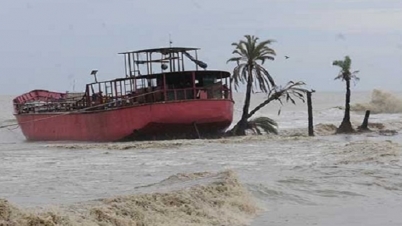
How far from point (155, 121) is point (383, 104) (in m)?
43.5

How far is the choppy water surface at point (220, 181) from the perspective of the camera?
1159cm

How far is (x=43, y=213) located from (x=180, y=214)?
2543 millimetres

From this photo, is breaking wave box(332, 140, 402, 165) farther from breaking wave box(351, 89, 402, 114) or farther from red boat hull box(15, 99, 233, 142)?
breaking wave box(351, 89, 402, 114)

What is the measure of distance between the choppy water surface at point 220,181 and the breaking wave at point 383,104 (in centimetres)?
4288

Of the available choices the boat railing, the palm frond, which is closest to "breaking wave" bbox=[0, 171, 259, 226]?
the boat railing

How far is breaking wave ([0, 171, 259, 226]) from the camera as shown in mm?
9516

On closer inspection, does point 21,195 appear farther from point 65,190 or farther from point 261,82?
point 261,82

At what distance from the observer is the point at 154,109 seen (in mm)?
32656

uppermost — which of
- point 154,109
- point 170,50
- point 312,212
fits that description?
point 170,50

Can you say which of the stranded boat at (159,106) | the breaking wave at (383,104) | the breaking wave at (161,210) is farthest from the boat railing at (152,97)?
the breaking wave at (383,104)

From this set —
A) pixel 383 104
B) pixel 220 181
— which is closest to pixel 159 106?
pixel 220 181

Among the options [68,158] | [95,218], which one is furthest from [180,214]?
[68,158]

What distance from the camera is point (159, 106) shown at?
3262cm

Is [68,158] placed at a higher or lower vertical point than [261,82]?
lower
